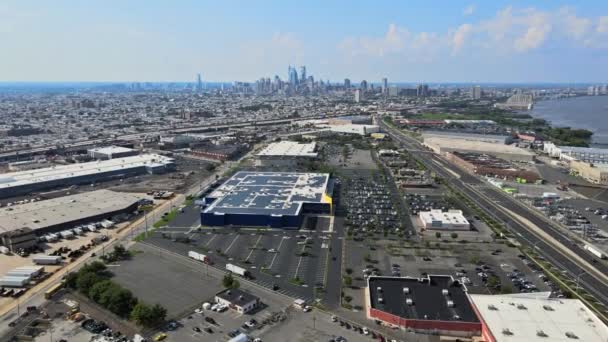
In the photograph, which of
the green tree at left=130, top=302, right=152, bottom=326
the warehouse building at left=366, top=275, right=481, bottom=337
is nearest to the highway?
the warehouse building at left=366, top=275, right=481, bottom=337

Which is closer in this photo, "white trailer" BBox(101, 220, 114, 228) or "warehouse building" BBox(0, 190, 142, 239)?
"warehouse building" BBox(0, 190, 142, 239)

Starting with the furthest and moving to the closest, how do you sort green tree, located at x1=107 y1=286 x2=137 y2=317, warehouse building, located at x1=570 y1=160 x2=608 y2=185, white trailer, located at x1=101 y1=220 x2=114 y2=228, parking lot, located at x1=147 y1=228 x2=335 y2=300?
warehouse building, located at x1=570 y1=160 x2=608 y2=185 < white trailer, located at x1=101 y1=220 x2=114 y2=228 < parking lot, located at x1=147 y1=228 x2=335 y2=300 < green tree, located at x1=107 y1=286 x2=137 y2=317

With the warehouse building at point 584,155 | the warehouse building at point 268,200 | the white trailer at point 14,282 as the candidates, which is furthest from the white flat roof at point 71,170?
the warehouse building at point 584,155

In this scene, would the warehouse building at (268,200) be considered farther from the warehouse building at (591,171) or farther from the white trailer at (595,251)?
the warehouse building at (591,171)

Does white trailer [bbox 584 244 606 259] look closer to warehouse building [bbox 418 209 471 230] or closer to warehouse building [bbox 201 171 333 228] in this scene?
warehouse building [bbox 418 209 471 230]

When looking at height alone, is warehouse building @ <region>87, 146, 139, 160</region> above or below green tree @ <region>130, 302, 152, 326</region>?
above

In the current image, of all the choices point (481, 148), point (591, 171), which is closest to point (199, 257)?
point (591, 171)

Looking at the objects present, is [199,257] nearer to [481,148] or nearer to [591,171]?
[591,171]
